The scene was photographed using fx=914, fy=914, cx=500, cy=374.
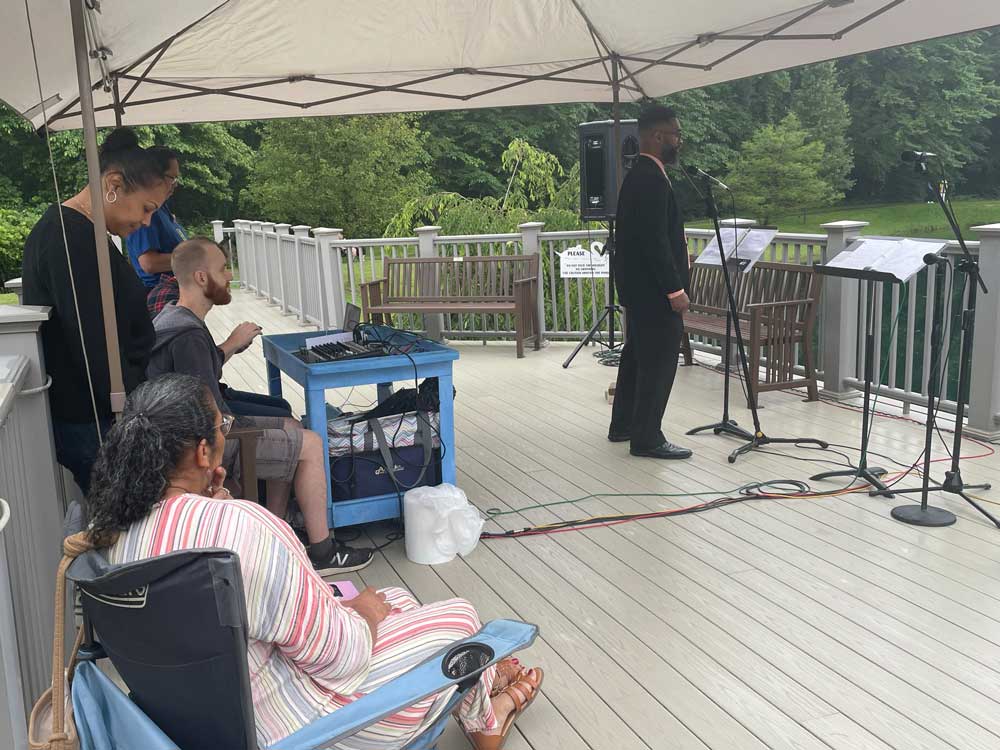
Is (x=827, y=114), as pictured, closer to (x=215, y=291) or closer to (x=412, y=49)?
(x=412, y=49)

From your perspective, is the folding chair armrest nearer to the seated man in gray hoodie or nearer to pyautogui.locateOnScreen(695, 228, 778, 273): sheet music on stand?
the seated man in gray hoodie

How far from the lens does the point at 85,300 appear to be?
2688mm

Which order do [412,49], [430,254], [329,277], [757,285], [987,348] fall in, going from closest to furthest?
[987,348] < [412,49] < [757,285] < [430,254] < [329,277]

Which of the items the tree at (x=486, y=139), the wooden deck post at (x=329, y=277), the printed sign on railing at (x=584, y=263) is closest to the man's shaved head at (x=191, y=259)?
the printed sign on railing at (x=584, y=263)

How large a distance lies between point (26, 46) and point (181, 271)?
1.17 m

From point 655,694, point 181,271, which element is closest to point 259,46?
point 181,271

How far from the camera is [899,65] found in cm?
2570

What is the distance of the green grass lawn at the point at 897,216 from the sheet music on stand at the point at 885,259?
22.7 metres

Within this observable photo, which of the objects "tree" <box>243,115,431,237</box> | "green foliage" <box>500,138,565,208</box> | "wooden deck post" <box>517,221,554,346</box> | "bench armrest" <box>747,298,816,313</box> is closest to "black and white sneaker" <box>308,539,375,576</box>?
"bench armrest" <box>747,298,816,313</box>

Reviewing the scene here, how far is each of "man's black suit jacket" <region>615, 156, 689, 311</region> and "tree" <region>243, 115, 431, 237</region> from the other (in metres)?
15.6

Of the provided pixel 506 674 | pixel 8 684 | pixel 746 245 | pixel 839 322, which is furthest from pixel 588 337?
pixel 8 684

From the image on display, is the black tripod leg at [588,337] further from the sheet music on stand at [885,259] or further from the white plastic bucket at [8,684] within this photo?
the white plastic bucket at [8,684]

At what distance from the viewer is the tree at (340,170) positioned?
19.6 metres

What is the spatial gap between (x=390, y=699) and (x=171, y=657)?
0.47 metres
